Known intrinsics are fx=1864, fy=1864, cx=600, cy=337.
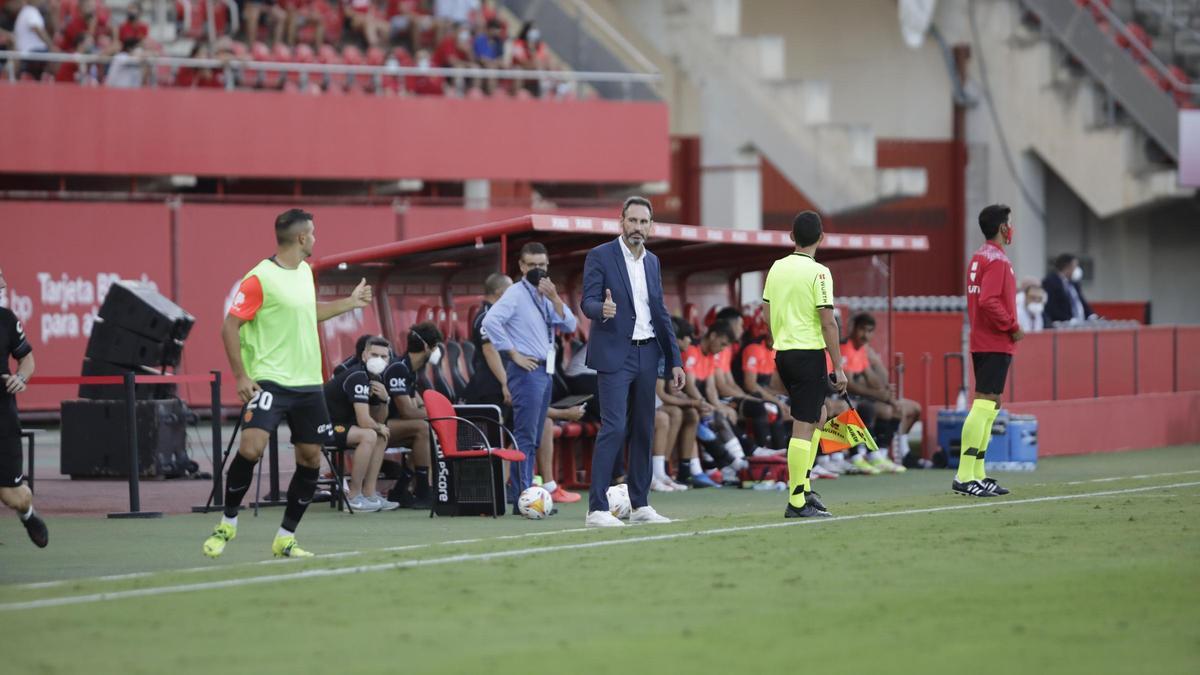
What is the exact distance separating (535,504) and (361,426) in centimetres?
202

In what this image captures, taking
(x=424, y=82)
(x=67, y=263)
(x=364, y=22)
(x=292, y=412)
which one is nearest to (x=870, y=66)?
(x=424, y=82)

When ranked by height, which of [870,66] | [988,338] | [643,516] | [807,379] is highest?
[870,66]

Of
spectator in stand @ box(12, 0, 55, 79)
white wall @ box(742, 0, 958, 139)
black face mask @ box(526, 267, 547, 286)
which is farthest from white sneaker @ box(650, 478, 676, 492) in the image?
white wall @ box(742, 0, 958, 139)

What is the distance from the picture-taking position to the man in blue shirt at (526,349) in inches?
550

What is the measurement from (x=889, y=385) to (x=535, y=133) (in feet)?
34.1

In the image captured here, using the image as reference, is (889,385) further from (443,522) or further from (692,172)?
(692,172)

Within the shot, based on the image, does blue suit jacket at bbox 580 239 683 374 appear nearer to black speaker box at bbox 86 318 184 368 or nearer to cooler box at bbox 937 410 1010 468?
cooler box at bbox 937 410 1010 468

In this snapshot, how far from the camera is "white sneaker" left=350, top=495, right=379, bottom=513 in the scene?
14.6 metres

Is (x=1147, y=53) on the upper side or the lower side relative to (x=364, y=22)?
upper

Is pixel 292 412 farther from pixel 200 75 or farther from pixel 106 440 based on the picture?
pixel 200 75

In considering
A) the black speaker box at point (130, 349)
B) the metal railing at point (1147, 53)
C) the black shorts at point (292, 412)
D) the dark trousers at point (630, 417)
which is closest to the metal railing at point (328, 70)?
the black speaker box at point (130, 349)

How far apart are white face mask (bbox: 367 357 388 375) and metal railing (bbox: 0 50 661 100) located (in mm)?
11393

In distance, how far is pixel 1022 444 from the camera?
60.3 feet

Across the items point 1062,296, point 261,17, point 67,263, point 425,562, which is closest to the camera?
point 425,562
